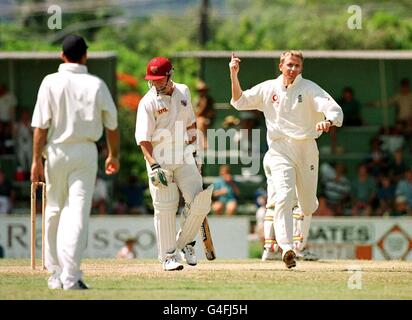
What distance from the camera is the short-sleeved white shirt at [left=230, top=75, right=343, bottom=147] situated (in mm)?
16172

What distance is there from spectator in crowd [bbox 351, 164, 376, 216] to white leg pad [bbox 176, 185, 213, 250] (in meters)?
14.1

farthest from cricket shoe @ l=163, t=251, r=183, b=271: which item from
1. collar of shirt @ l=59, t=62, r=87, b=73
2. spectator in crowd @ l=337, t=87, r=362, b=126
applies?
spectator in crowd @ l=337, t=87, r=362, b=126

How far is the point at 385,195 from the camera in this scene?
97.4ft

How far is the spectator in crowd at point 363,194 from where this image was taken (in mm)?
29734

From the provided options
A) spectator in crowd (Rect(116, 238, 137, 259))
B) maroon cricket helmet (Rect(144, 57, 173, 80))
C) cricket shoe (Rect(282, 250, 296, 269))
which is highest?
maroon cricket helmet (Rect(144, 57, 173, 80))

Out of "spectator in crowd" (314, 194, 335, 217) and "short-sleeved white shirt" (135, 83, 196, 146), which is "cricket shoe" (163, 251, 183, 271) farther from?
"spectator in crowd" (314, 194, 335, 217)

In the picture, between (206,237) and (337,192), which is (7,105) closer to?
(337,192)

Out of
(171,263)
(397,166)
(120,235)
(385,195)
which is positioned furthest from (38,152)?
(397,166)

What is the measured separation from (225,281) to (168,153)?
1.75 meters

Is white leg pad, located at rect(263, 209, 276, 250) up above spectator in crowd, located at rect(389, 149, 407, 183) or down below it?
below

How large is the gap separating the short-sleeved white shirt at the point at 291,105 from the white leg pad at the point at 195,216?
47.1 inches

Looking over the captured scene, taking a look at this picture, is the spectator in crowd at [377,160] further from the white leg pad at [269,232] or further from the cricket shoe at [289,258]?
the cricket shoe at [289,258]
